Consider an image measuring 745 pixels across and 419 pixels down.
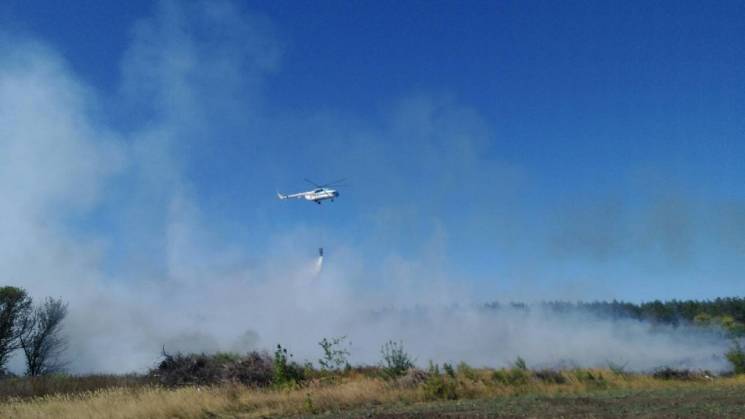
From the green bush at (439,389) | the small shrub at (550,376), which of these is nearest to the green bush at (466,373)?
the green bush at (439,389)

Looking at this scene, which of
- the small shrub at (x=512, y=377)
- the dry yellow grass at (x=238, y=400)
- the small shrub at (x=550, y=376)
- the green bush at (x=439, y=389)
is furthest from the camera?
the small shrub at (x=550, y=376)

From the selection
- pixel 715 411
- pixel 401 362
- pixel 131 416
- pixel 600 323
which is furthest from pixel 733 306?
pixel 131 416

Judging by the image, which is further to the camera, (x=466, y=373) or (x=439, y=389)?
(x=466, y=373)

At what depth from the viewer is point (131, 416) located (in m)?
22.9

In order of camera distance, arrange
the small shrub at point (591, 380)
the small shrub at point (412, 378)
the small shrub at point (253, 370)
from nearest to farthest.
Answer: the small shrub at point (412, 378)
the small shrub at point (591, 380)
the small shrub at point (253, 370)

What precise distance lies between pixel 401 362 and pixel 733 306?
92457 millimetres

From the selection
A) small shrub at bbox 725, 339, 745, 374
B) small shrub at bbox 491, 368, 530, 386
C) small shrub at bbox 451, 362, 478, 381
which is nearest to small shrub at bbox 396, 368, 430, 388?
small shrub at bbox 451, 362, 478, 381

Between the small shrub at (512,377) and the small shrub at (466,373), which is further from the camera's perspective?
the small shrub at (466,373)

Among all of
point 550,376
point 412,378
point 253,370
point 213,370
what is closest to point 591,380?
point 550,376

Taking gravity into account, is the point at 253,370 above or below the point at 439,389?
above

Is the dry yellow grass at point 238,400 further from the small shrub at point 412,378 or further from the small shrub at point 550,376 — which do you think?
the small shrub at point 550,376

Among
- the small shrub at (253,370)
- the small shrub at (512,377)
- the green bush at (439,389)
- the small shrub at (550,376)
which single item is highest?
the small shrub at (253,370)

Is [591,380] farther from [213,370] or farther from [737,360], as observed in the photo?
[213,370]

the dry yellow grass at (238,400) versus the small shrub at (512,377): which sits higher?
the dry yellow grass at (238,400)
